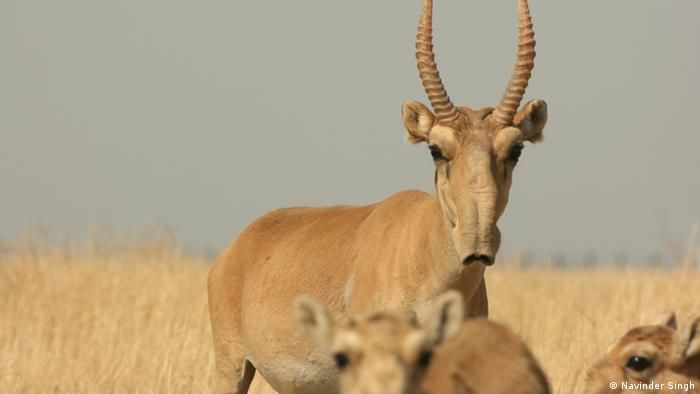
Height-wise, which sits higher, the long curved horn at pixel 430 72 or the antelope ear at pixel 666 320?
the long curved horn at pixel 430 72

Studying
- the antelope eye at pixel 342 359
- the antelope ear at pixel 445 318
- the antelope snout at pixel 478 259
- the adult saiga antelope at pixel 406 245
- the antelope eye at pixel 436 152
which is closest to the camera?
the antelope eye at pixel 342 359

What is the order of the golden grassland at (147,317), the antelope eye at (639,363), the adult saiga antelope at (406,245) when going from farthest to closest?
the golden grassland at (147,317), the adult saiga antelope at (406,245), the antelope eye at (639,363)

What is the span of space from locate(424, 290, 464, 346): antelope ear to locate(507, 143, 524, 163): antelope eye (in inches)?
99.0

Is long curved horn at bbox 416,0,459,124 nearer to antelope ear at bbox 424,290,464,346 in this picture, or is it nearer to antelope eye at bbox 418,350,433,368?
antelope ear at bbox 424,290,464,346

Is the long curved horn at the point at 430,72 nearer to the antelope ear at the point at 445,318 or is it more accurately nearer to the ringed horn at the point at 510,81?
the ringed horn at the point at 510,81

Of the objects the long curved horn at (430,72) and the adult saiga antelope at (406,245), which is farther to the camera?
the long curved horn at (430,72)

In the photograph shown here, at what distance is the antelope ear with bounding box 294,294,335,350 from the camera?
22.4 ft

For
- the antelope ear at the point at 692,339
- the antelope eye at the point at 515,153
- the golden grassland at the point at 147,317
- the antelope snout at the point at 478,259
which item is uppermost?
the antelope eye at the point at 515,153

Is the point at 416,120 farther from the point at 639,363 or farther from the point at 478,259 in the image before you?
the point at 639,363

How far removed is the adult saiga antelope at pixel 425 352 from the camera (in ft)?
20.7

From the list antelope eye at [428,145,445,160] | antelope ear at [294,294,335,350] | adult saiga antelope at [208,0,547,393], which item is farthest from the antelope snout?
antelope ear at [294,294,335,350]

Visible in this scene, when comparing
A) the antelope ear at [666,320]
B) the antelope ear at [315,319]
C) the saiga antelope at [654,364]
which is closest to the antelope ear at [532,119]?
the antelope ear at [666,320]

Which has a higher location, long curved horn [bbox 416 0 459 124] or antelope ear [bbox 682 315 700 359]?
long curved horn [bbox 416 0 459 124]

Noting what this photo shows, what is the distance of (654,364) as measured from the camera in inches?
320
